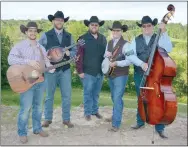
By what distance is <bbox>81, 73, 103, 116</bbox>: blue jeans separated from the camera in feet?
22.1

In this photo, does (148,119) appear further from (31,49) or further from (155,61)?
(31,49)

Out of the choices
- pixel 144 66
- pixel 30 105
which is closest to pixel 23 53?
pixel 30 105

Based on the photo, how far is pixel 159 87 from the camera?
18.0ft

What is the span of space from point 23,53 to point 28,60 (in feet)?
0.42

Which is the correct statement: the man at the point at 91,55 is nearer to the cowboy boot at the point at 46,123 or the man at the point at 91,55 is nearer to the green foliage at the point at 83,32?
the cowboy boot at the point at 46,123

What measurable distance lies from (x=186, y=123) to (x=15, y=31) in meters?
11.3

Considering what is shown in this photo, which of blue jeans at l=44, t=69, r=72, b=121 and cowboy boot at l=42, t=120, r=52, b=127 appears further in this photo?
cowboy boot at l=42, t=120, r=52, b=127

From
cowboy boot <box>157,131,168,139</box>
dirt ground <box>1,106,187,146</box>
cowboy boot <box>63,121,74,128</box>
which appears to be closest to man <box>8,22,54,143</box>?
dirt ground <box>1,106,187,146</box>

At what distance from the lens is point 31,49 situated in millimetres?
5730

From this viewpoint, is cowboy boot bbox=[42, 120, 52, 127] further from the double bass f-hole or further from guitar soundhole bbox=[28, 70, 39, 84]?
the double bass f-hole

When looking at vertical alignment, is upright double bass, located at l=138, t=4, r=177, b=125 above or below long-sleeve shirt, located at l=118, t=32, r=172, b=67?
below

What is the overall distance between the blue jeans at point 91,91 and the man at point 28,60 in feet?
3.41

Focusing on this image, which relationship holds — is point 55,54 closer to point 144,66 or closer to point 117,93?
point 117,93

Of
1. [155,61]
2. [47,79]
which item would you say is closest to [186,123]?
[155,61]
